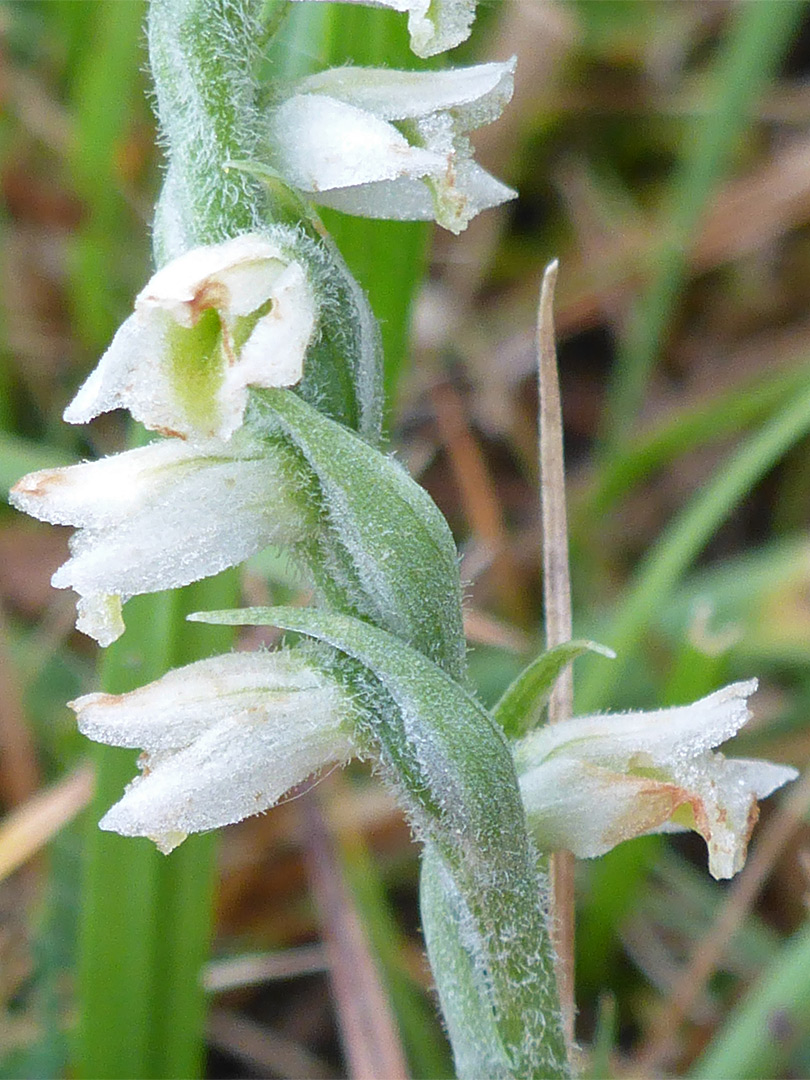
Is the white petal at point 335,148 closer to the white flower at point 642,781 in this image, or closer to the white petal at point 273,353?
the white petal at point 273,353

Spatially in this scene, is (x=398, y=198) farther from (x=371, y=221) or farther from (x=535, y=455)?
(x=535, y=455)

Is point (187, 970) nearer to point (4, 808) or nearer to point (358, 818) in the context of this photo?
point (358, 818)

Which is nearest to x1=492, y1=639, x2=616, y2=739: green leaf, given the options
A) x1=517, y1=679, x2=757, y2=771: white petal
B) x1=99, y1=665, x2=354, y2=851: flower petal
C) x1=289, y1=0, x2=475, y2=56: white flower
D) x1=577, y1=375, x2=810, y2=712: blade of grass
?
x1=517, y1=679, x2=757, y2=771: white petal

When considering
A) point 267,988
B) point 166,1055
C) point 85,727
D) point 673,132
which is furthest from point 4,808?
point 673,132

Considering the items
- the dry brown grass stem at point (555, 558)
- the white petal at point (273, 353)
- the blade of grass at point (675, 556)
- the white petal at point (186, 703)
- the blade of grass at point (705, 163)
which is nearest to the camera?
the white petal at point (273, 353)

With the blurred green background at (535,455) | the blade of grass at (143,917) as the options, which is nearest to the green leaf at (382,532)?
the blade of grass at (143,917)

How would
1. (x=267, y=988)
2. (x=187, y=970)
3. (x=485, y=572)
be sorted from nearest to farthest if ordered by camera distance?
(x=187, y=970) < (x=267, y=988) < (x=485, y=572)
